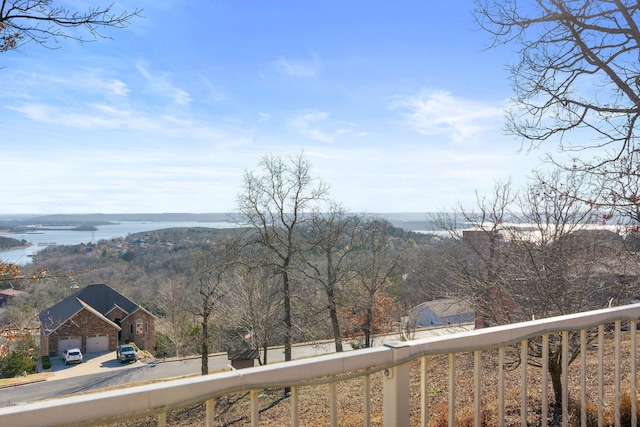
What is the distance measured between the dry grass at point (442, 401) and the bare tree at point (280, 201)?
5.08 metres

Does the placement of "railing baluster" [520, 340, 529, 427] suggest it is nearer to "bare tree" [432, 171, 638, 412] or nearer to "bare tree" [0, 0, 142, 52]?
"bare tree" [432, 171, 638, 412]

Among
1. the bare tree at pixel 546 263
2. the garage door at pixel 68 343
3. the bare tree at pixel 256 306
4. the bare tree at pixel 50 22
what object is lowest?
the garage door at pixel 68 343

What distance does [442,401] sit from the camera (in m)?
6.57

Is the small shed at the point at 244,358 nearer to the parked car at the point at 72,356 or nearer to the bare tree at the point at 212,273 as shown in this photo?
the bare tree at the point at 212,273

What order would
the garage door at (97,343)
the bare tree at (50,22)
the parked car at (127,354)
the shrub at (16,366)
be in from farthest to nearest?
the garage door at (97,343), the parked car at (127,354), the shrub at (16,366), the bare tree at (50,22)

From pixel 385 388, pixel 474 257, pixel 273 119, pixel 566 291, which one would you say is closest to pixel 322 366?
pixel 385 388

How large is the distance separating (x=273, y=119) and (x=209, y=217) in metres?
22.2

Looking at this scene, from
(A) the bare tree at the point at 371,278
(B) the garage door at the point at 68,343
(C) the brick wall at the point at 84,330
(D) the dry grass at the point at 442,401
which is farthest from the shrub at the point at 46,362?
(D) the dry grass at the point at 442,401

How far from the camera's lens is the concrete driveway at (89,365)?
19.6m

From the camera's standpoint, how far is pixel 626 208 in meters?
5.18

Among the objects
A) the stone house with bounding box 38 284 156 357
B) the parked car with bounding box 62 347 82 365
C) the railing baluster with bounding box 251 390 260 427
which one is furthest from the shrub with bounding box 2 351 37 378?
the railing baluster with bounding box 251 390 260 427

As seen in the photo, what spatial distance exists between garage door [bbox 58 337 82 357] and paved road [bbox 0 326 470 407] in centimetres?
95

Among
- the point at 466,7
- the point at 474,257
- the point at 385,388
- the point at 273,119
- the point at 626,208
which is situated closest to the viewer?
the point at 385,388

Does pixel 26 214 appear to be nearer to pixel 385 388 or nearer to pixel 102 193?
pixel 102 193
